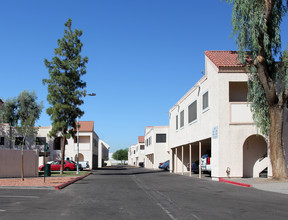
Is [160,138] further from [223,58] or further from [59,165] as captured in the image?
[223,58]

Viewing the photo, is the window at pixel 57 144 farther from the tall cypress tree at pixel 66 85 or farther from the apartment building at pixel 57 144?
the tall cypress tree at pixel 66 85

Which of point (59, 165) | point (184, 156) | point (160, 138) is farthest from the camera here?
point (160, 138)

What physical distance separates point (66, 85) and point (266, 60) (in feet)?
71.9

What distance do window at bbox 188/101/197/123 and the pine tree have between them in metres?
8.83

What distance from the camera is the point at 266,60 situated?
2134 centimetres

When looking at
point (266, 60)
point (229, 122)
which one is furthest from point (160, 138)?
point (266, 60)

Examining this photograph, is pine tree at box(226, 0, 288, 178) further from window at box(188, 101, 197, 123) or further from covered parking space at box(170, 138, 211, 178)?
covered parking space at box(170, 138, 211, 178)

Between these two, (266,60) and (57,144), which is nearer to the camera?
(266,60)

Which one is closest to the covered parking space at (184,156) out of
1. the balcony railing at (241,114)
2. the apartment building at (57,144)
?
the balcony railing at (241,114)

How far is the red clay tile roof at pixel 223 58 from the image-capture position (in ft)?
78.8

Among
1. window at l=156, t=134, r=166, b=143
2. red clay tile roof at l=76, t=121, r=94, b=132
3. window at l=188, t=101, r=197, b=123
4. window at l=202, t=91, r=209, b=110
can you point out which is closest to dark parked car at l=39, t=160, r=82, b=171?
red clay tile roof at l=76, t=121, r=94, b=132

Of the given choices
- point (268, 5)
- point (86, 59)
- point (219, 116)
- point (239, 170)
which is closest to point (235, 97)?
point (219, 116)

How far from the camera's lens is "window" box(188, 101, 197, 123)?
30.5 metres

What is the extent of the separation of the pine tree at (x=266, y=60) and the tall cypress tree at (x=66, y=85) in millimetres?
20197
